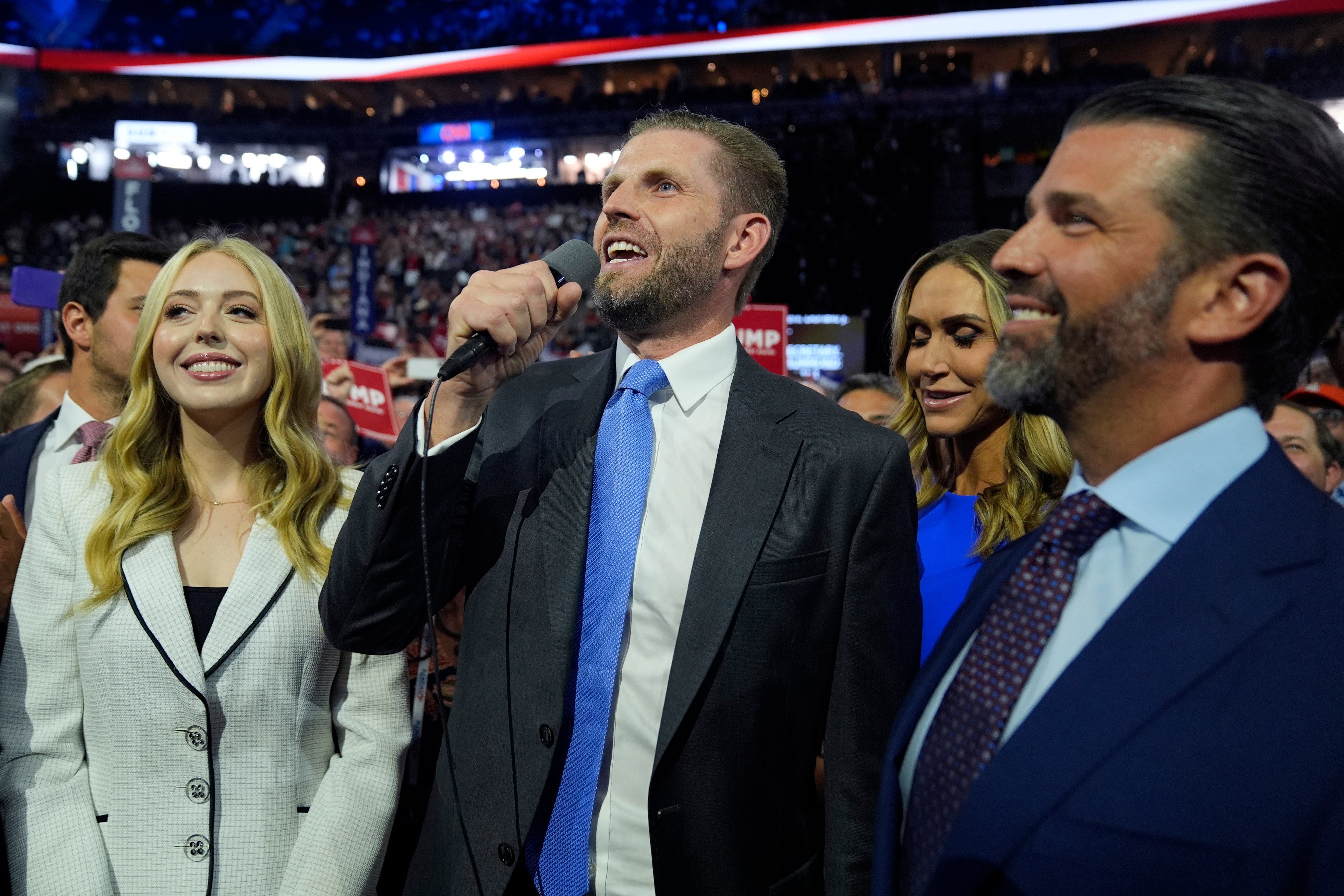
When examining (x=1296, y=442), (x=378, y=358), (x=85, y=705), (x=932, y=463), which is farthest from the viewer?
(x=378, y=358)

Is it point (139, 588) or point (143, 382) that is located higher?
point (143, 382)

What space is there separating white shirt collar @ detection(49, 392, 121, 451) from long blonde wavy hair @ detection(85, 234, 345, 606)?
3.12 feet

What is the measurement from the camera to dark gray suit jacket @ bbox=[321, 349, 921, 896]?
1.52m

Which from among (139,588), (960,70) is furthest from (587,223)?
(139,588)

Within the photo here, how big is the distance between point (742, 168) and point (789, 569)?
0.78m

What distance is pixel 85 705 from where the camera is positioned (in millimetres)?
1819

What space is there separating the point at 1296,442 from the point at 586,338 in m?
15.1

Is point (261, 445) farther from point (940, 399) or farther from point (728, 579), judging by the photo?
point (940, 399)

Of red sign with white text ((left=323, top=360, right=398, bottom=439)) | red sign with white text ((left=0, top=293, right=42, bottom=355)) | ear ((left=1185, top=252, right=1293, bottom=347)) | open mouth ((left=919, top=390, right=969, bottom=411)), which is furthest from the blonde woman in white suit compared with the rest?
red sign with white text ((left=0, top=293, right=42, bottom=355))

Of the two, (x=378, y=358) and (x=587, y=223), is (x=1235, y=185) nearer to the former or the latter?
(x=378, y=358)

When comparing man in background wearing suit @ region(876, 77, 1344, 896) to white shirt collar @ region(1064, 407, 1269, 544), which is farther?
white shirt collar @ region(1064, 407, 1269, 544)

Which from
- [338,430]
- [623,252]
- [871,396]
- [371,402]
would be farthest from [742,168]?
[371,402]

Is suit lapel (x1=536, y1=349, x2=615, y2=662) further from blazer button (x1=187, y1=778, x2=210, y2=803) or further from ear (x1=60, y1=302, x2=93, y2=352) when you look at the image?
ear (x1=60, y1=302, x2=93, y2=352)

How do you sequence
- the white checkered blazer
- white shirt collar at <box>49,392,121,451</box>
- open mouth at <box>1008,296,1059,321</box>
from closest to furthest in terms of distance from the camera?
open mouth at <box>1008,296,1059,321</box> < the white checkered blazer < white shirt collar at <box>49,392,121,451</box>
